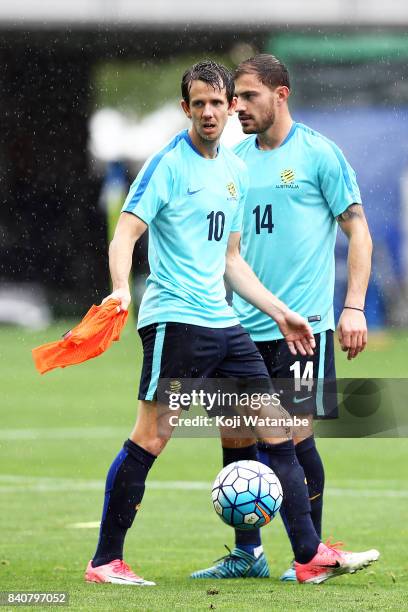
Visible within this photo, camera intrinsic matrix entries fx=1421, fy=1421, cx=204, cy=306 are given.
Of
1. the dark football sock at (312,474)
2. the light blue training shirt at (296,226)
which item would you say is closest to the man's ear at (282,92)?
the light blue training shirt at (296,226)

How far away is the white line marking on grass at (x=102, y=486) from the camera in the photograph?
1045 centimetres

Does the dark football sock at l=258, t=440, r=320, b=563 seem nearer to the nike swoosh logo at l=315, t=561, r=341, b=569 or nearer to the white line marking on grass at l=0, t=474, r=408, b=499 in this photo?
the nike swoosh logo at l=315, t=561, r=341, b=569

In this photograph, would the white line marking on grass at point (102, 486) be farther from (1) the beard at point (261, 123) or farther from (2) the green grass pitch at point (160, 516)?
(1) the beard at point (261, 123)

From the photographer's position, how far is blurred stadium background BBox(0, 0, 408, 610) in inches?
336

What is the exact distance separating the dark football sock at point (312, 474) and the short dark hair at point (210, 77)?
1.81m

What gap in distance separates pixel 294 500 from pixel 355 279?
1154 mm

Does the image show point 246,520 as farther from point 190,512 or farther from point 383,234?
point 383,234

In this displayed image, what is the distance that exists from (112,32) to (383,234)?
1020 centimetres

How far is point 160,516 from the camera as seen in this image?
9.36 m

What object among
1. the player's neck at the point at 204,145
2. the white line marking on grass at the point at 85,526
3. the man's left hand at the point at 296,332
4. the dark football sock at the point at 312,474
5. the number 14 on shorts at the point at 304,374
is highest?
the player's neck at the point at 204,145

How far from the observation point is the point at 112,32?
3766 centimetres

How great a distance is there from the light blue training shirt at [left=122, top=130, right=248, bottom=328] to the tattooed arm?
0.60 meters

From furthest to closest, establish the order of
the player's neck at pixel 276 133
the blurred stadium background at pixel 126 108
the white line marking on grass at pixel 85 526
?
the blurred stadium background at pixel 126 108 < the white line marking on grass at pixel 85 526 < the player's neck at pixel 276 133

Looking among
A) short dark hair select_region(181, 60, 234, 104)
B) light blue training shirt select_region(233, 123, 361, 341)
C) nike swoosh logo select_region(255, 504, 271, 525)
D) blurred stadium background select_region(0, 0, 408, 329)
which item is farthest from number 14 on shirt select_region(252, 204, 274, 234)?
blurred stadium background select_region(0, 0, 408, 329)
